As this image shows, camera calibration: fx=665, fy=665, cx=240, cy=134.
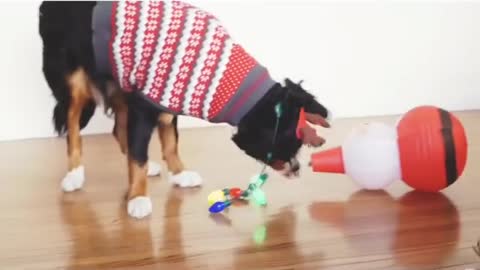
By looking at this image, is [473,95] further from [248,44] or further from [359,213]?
[359,213]

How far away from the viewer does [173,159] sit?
1373mm

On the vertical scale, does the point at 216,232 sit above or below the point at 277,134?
below

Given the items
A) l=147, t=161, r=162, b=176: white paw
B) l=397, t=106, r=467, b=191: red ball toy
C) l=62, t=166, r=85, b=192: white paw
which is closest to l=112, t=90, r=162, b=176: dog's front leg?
l=147, t=161, r=162, b=176: white paw

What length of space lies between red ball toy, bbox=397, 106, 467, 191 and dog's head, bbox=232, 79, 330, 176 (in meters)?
0.17

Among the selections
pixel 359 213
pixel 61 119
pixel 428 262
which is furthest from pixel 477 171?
pixel 61 119

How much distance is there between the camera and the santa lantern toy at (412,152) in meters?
1.21

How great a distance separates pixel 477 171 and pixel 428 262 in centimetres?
53

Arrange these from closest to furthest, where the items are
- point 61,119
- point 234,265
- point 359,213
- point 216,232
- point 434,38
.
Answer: point 234,265 → point 216,232 → point 359,213 → point 61,119 → point 434,38

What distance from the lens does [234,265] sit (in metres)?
0.97

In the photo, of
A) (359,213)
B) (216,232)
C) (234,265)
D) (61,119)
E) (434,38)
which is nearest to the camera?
(234,265)

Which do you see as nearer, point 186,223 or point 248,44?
point 186,223

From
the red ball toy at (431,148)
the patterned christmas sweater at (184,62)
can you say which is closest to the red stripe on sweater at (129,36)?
the patterned christmas sweater at (184,62)

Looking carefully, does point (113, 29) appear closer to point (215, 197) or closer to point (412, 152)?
point (215, 197)

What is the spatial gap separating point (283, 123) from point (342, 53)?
0.84 meters
